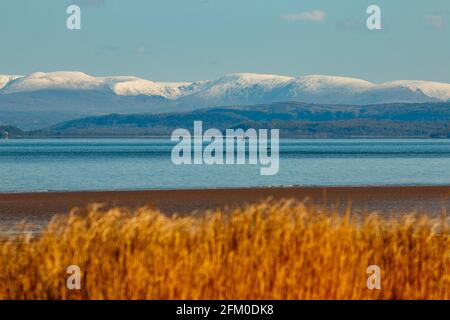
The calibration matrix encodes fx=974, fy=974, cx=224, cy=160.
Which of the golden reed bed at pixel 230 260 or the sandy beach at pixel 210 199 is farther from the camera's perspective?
the sandy beach at pixel 210 199

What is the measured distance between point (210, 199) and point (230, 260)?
2990cm

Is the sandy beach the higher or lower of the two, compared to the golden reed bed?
lower

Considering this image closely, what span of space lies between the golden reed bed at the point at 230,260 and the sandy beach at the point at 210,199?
16487 mm

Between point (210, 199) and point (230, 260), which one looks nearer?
point (230, 260)

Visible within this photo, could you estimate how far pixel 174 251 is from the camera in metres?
14.8

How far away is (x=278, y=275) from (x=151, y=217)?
8.25ft

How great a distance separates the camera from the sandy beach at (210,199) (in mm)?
37250

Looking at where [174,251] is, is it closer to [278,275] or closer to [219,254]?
[219,254]

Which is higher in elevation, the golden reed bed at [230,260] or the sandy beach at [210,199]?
the golden reed bed at [230,260]

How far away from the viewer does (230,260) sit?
14516mm

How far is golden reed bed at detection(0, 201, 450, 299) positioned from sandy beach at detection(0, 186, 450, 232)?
1649 centimetres

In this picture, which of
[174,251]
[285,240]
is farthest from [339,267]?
[174,251]

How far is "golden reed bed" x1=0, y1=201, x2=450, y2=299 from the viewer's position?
14.2m

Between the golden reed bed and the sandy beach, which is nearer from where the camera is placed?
the golden reed bed
